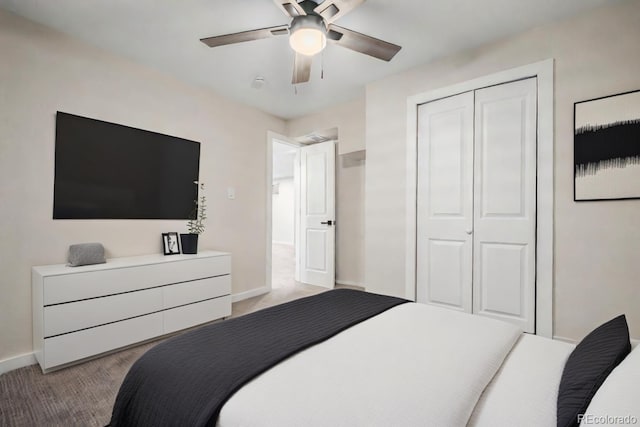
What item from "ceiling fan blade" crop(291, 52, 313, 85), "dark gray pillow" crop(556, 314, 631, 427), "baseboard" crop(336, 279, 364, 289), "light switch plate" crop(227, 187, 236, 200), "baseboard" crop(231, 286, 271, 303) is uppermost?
"ceiling fan blade" crop(291, 52, 313, 85)

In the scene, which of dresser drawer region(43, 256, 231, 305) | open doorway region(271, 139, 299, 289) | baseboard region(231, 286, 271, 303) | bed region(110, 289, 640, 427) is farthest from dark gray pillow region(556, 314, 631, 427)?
open doorway region(271, 139, 299, 289)

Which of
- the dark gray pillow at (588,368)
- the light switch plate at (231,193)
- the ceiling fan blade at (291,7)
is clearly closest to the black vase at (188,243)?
the light switch plate at (231,193)

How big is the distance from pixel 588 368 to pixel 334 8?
6.74ft

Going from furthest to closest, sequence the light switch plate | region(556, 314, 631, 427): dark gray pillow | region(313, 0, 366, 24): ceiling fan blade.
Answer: the light switch plate, region(313, 0, 366, 24): ceiling fan blade, region(556, 314, 631, 427): dark gray pillow

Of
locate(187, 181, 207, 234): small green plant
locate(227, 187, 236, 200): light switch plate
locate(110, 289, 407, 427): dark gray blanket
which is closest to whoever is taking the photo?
locate(110, 289, 407, 427): dark gray blanket

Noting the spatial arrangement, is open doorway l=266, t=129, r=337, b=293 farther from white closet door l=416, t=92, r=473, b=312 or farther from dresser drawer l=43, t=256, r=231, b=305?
white closet door l=416, t=92, r=473, b=312

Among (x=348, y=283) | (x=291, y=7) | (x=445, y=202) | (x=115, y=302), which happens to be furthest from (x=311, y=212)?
(x=291, y=7)

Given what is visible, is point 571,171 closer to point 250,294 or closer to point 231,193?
point 231,193

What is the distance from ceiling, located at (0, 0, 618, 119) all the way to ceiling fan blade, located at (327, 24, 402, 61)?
24 centimetres

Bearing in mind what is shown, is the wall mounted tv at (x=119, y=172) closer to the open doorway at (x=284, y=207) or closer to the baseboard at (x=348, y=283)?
the baseboard at (x=348, y=283)

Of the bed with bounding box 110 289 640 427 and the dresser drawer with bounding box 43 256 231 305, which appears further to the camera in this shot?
the dresser drawer with bounding box 43 256 231 305

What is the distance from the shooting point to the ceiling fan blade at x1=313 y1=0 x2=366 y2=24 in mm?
1722

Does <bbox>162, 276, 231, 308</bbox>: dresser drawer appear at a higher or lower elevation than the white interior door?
lower

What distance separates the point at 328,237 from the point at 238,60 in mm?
2519
